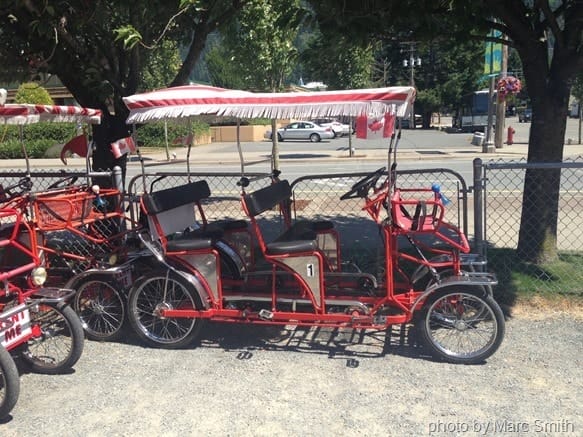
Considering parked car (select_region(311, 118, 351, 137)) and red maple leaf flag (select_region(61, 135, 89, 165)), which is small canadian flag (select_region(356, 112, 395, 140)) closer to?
red maple leaf flag (select_region(61, 135, 89, 165))

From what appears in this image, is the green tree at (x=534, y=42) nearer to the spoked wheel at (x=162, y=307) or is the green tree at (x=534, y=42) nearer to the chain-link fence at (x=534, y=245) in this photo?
the chain-link fence at (x=534, y=245)

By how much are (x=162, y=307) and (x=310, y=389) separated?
1.46 meters

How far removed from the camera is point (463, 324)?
4.35m

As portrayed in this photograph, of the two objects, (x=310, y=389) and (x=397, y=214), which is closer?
(x=310, y=389)

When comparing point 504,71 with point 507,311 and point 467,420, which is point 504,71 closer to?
point 507,311

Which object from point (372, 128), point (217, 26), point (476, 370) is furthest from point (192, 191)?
point (476, 370)

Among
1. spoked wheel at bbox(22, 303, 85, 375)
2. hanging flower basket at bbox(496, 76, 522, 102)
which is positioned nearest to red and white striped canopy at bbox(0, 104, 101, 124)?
spoked wheel at bbox(22, 303, 85, 375)

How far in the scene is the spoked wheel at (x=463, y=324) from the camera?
4207 millimetres

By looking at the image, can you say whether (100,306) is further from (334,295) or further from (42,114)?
(334,295)

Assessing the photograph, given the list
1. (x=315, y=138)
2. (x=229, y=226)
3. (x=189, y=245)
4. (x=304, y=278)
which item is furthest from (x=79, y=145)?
(x=315, y=138)

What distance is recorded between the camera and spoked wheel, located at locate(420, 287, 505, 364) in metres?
4.21

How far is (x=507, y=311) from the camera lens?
5203 millimetres

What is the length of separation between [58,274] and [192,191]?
77.0 inches

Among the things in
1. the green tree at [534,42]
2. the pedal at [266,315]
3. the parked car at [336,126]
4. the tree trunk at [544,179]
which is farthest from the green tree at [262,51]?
the parked car at [336,126]
